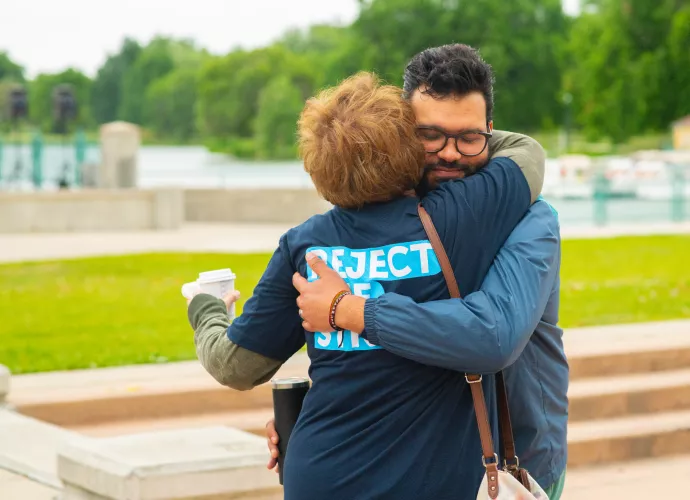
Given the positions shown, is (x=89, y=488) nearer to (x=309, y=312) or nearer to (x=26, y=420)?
(x=26, y=420)

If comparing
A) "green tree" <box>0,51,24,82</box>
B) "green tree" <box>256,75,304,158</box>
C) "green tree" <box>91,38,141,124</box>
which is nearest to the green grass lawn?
"green tree" <box>256,75,304,158</box>

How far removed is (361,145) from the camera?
7.94 feet

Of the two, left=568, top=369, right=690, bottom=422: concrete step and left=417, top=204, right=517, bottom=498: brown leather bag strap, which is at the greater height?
left=417, top=204, right=517, bottom=498: brown leather bag strap

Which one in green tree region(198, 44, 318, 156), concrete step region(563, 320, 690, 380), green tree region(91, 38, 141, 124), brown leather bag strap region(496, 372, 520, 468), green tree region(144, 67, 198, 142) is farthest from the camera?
green tree region(144, 67, 198, 142)

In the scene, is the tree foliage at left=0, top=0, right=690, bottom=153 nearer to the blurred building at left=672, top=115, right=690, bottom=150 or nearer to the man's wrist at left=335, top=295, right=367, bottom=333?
the blurred building at left=672, top=115, right=690, bottom=150

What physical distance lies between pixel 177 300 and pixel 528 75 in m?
95.0

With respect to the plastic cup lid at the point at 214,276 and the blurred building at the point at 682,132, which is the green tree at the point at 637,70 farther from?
the plastic cup lid at the point at 214,276

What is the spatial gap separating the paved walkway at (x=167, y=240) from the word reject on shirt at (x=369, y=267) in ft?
47.0

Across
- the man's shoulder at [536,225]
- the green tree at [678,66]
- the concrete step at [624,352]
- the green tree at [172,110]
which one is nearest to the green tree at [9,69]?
the green tree at [172,110]

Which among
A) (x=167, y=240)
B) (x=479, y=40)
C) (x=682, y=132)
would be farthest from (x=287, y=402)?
(x=479, y=40)

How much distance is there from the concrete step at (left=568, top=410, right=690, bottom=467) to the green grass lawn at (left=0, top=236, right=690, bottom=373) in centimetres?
A: 227

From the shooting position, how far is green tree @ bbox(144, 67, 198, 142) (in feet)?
397

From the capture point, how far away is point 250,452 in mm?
4867

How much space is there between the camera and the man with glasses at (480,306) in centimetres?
239
